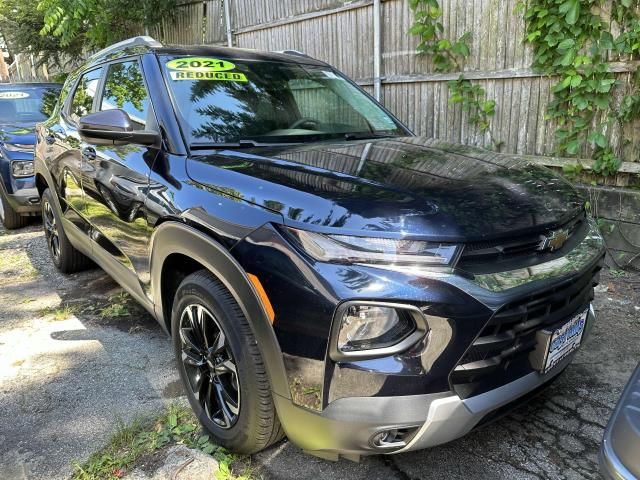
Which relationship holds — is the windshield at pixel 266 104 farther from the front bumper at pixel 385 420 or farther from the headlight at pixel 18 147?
the headlight at pixel 18 147

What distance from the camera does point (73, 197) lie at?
3723mm

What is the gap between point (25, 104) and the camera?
727 centimetres

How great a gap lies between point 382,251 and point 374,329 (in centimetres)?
26

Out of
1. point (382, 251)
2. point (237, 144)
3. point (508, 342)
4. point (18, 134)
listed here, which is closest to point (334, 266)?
point (382, 251)

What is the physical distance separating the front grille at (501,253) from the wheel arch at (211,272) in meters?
0.73

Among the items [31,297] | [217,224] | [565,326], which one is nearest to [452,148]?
[565,326]

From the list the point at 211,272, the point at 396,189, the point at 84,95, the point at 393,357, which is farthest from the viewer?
the point at 84,95

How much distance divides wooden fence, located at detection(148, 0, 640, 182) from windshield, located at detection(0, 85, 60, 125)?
3014 mm

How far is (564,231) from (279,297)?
120cm

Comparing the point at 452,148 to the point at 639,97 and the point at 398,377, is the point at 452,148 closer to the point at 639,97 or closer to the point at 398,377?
the point at 398,377

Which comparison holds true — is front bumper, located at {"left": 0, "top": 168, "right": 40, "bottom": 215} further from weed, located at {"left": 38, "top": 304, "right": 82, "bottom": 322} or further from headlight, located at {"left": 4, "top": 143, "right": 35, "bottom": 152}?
weed, located at {"left": 38, "top": 304, "right": 82, "bottom": 322}

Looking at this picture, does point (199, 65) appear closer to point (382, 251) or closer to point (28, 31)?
point (382, 251)

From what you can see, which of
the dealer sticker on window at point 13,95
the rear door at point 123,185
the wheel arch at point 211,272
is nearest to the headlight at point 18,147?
the dealer sticker on window at point 13,95

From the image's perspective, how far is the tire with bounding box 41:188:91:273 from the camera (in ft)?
14.6
